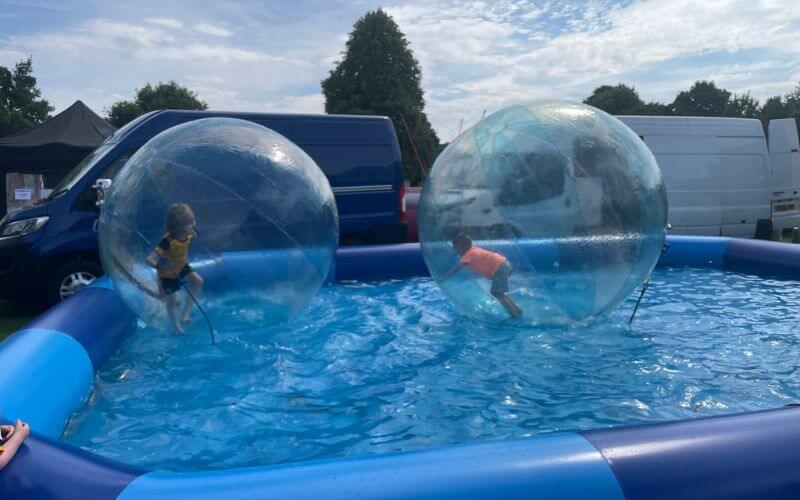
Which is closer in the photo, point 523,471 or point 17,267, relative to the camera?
point 523,471

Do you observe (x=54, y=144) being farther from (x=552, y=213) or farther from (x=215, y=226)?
(x=552, y=213)

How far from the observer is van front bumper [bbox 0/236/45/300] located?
646 centimetres

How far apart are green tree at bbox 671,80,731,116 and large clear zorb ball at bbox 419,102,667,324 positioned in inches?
1778

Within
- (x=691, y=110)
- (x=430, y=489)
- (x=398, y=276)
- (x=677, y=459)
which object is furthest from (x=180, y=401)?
(x=691, y=110)

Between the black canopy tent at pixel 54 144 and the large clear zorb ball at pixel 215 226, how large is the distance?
10.7 m

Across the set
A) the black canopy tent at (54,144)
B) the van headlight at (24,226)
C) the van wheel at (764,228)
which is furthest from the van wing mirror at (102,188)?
the van wheel at (764,228)

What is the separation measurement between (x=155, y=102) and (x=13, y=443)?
130ft

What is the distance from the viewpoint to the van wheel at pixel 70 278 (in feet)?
21.7

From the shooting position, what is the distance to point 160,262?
13.8 feet

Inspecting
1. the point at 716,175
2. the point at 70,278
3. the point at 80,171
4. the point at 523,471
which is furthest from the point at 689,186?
the point at 523,471

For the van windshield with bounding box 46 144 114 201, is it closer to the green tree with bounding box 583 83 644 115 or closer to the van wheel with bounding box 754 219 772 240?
the van wheel with bounding box 754 219 772 240

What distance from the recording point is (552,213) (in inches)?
161

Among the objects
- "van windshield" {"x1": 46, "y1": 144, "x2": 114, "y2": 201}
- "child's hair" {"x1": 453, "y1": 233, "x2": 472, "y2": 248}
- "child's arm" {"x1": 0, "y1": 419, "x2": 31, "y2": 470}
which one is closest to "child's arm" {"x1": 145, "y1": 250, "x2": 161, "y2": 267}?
"child's arm" {"x1": 0, "y1": 419, "x2": 31, "y2": 470}

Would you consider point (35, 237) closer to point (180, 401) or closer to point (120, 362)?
point (120, 362)
